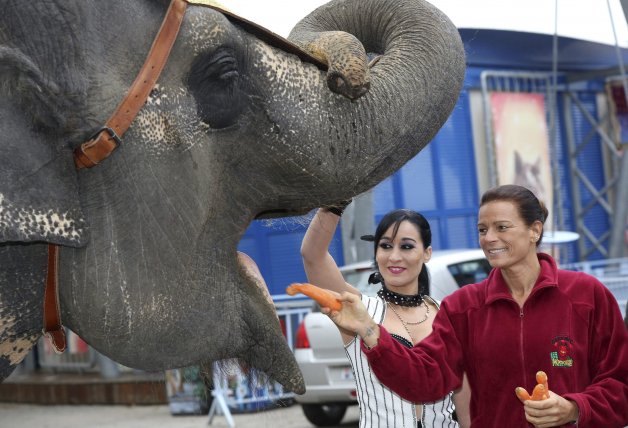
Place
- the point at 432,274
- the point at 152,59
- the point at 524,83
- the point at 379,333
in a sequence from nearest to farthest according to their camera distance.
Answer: the point at 152,59, the point at 379,333, the point at 432,274, the point at 524,83

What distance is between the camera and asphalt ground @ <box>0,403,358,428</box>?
10180 mm

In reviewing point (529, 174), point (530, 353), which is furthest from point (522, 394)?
point (529, 174)

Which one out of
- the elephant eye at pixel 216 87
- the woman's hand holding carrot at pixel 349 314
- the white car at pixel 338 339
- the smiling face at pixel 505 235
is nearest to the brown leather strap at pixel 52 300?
the elephant eye at pixel 216 87

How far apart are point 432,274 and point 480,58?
290 inches

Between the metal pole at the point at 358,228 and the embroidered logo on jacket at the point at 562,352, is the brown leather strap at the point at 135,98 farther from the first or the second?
the metal pole at the point at 358,228

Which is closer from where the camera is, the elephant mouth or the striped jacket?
the elephant mouth

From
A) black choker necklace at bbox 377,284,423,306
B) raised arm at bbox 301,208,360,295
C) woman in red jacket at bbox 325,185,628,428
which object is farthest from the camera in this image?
black choker necklace at bbox 377,284,423,306

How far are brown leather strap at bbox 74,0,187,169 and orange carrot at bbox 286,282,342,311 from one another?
0.60m

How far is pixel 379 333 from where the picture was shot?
2.79 metres

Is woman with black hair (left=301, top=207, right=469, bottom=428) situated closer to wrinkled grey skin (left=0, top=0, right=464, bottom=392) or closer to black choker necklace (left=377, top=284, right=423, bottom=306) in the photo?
black choker necklace (left=377, top=284, right=423, bottom=306)

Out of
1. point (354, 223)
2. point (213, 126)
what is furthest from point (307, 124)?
point (354, 223)

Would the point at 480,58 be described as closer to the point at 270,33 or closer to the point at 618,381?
the point at 618,381

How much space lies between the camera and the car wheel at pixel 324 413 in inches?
371

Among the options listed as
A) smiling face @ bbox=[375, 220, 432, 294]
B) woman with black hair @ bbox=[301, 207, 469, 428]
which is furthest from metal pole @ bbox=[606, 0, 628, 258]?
smiling face @ bbox=[375, 220, 432, 294]
